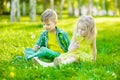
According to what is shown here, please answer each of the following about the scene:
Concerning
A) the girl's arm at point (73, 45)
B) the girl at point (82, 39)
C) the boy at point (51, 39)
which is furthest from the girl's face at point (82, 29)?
the boy at point (51, 39)

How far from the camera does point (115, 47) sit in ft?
37.9

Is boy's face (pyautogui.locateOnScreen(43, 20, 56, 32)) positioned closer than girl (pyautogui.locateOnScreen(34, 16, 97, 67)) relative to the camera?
No

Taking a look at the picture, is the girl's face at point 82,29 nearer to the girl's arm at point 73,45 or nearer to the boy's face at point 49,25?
the girl's arm at point 73,45


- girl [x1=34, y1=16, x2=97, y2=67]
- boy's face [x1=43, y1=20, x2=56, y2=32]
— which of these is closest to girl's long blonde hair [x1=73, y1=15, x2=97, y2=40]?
girl [x1=34, y1=16, x2=97, y2=67]

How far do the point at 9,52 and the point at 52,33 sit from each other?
3.98 feet

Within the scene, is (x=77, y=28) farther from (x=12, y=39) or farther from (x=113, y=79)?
(x=12, y=39)

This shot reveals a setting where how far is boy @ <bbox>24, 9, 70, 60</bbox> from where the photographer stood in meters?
8.59

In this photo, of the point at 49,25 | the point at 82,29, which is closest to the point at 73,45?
the point at 82,29

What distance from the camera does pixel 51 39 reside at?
9000mm

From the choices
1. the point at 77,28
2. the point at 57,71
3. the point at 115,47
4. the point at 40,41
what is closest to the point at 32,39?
the point at 115,47

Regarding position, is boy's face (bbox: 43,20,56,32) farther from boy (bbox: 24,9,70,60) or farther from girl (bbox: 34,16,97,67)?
girl (bbox: 34,16,97,67)

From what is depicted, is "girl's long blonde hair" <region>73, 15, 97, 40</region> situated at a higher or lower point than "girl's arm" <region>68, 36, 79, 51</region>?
higher

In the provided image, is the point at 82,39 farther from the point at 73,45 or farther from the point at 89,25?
the point at 89,25

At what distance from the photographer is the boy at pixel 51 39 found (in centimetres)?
859
